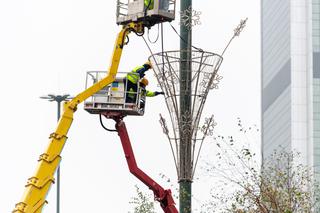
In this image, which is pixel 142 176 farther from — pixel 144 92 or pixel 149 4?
pixel 149 4

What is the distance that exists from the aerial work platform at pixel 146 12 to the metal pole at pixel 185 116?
3631 mm

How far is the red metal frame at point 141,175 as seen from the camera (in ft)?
140

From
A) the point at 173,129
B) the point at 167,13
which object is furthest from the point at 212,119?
the point at 167,13

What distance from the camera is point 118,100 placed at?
4200 cm

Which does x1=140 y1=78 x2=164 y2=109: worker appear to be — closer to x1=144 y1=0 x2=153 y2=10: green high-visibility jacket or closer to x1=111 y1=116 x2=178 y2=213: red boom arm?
x1=111 y1=116 x2=178 y2=213: red boom arm

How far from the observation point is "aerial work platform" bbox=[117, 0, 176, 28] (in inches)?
1535

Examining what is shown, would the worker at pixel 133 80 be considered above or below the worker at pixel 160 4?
below

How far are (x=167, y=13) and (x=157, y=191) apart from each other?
276 inches

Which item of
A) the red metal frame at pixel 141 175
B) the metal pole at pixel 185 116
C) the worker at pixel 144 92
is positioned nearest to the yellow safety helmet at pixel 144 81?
the worker at pixel 144 92

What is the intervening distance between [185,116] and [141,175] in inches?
319

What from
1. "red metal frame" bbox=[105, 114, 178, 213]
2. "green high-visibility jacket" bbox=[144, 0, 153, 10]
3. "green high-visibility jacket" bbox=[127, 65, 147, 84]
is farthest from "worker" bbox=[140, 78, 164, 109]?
"green high-visibility jacket" bbox=[144, 0, 153, 10]

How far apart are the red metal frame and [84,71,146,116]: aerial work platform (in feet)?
2.02

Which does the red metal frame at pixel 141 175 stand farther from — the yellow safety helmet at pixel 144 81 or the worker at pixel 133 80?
the yellow safety helmet at pixel 144 81

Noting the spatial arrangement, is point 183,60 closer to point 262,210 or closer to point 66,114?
point 262,210
